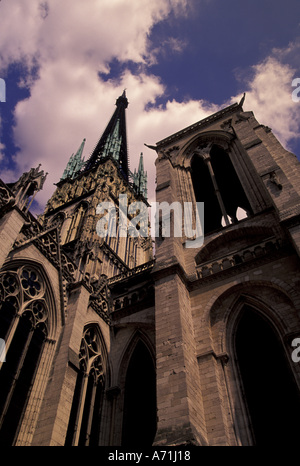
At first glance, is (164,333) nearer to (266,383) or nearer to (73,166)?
(266,383)

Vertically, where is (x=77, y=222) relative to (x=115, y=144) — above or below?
below

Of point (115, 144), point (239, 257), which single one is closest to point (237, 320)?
point (239, 257)

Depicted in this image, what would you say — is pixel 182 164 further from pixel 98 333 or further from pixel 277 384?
pixel 277 384

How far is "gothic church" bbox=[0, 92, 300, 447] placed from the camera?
7645mm

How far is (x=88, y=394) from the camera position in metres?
10.2

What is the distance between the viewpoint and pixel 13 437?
743 centimetres

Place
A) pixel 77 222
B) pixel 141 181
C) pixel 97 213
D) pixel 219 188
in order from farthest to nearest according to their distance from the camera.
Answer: pixel 141 181, pixel 77 222, pixel 97 213, pixel 219 188

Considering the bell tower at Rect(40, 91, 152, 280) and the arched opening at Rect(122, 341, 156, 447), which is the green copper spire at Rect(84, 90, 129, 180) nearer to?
the bell tower at Rect(40, 91, 152, 280)

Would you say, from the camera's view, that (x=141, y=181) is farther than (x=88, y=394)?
Yes

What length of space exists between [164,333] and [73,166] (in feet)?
94.0

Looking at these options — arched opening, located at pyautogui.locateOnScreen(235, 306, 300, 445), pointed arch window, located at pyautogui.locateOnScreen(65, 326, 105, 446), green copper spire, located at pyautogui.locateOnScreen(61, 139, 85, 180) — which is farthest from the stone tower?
green copper spire, located at pyautogui.locateOnScreen(61, 139, 85, 180)

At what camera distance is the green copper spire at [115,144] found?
3722cm

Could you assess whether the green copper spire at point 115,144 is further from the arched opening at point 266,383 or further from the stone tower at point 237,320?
the arched opening at point 266,383

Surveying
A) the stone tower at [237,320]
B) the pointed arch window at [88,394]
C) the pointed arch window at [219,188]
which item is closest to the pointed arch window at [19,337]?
the pointed arch window at [88,394]
